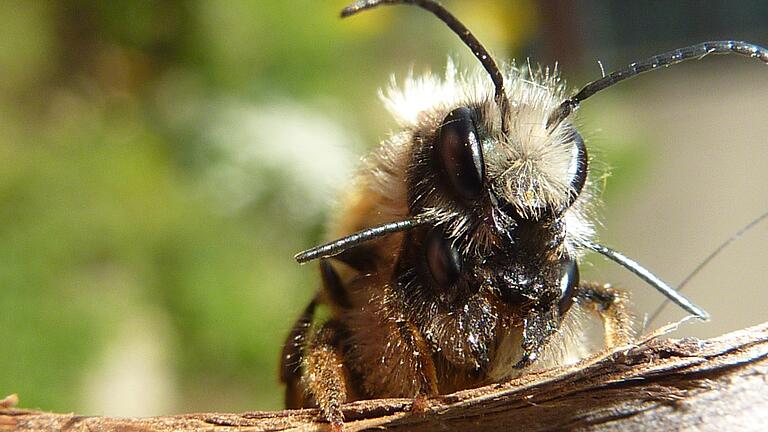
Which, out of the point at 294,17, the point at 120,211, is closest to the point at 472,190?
the point at 120,211

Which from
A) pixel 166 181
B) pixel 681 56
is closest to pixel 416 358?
pixel 681 56

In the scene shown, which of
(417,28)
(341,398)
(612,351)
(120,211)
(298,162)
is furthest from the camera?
(417,28)

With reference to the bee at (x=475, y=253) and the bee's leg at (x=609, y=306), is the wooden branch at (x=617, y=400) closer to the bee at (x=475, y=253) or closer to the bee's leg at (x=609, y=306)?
the bee at (x=475, y=253)

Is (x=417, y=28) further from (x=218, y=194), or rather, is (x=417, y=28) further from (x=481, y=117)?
(x=481, y=117)

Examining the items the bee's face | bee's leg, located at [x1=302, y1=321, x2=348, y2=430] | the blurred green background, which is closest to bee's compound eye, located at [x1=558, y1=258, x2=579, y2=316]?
the bee's face

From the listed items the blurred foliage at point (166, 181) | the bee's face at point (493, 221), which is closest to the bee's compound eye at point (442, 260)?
the bee's face at point (493, 221)

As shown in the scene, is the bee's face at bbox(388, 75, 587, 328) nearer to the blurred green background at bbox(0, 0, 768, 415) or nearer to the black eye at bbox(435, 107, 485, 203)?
the black eye at bbox(435, 107, 485, 203)
